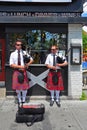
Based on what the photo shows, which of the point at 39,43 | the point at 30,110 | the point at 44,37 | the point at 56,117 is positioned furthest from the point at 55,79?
the point at 30,110

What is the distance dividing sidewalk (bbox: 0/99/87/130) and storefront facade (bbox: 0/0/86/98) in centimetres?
63

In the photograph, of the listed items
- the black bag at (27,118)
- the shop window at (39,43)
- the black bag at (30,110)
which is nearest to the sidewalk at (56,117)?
the black bag at (27,118)

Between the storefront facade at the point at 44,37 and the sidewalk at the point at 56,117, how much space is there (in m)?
0.63

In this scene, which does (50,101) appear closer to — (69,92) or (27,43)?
(69,92)

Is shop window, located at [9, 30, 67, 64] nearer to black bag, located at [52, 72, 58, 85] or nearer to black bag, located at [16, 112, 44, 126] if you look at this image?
black bag, located at [52, 72, 58, 85]

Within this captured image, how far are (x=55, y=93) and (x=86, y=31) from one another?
71.3ft

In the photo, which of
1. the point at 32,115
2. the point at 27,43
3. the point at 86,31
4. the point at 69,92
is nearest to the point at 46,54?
the point at 27,43

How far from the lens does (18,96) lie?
9977 millimetres

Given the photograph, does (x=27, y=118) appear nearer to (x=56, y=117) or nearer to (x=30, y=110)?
(x=30, y=110)

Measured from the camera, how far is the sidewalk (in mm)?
7750

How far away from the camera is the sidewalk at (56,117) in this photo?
7750mm

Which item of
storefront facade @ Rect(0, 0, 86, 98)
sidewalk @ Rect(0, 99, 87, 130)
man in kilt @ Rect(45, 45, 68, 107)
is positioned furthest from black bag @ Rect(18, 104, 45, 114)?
storefront facade @ Rect(0, 0, 86, 98)

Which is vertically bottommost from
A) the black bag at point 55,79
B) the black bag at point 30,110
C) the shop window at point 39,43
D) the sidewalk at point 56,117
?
the sidewalk at point 56,117

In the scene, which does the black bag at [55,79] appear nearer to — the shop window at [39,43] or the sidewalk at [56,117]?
the sidewalk at [56,117]
